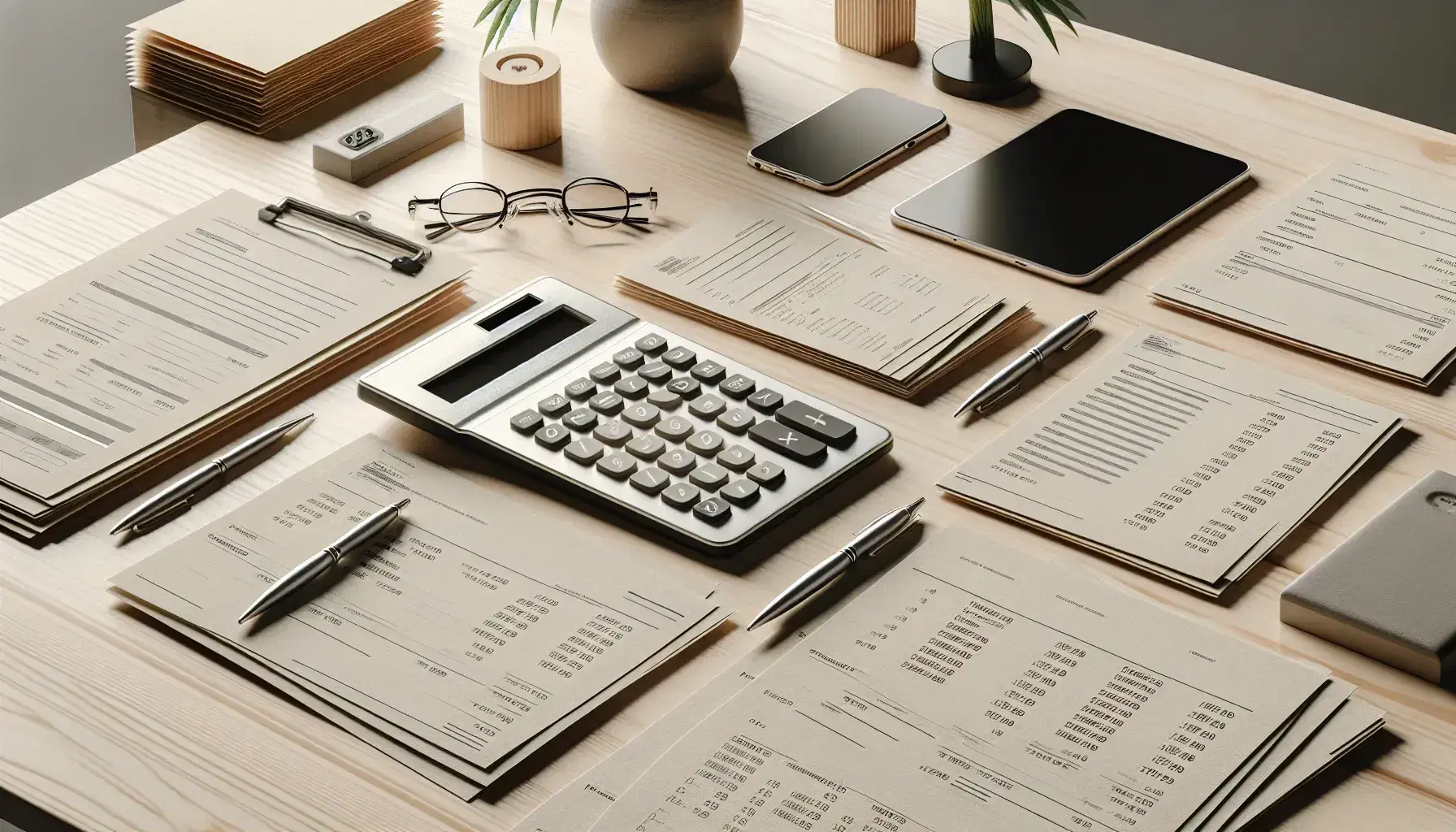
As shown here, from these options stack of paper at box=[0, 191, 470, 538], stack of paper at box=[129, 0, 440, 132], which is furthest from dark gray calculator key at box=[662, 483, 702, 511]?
stack of paper at box=[129, 0, 440, 132]

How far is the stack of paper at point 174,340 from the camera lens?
111 cm

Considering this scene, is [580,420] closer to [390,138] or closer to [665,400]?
[665,400]

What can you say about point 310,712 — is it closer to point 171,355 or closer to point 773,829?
point 773,829

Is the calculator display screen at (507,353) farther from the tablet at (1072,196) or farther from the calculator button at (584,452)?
the tablet at (1072,196)

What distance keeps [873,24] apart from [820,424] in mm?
685

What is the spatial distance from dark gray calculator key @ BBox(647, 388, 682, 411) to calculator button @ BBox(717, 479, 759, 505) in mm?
92

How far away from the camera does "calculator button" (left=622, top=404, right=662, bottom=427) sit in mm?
1115

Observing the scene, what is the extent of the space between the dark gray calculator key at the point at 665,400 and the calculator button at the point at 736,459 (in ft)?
0.21

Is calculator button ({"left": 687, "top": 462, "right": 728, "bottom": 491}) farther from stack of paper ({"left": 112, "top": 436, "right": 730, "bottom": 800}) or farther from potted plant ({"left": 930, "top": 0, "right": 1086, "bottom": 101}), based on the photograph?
potted plant ({"left": 930, "top": 0, "right": 1086, "bottom": 101})

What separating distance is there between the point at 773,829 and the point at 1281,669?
31 cm

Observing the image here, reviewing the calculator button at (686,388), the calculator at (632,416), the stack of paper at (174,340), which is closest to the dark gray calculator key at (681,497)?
the calculator at (632,416)

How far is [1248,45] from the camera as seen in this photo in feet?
9.31

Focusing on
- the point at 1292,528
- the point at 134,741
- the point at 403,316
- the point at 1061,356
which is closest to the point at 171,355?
the point at 403,316

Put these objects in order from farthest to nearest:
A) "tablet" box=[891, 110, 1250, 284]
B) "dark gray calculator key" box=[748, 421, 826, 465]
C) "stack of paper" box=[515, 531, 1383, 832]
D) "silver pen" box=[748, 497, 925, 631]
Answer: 1. "tablet" box=[891, 110, 1250, 284]
2. "dark gray calculator key" box=[748, 421, 826, 465]
3. "silver pen" box=[748, 497, 925, 631]
4. "stack of paper" box=[515, 531, 1383, 832]
